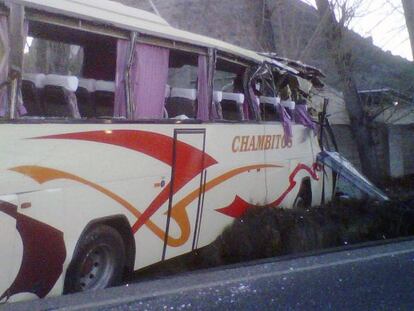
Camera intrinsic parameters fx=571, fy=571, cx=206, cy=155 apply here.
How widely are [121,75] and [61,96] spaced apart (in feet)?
2.21

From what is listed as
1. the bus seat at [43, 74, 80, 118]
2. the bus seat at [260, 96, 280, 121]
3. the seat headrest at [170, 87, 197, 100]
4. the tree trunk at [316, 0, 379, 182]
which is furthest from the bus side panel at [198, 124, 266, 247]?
the tree trunk at [316, 0, 379, 182]

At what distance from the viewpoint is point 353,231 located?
27.3 ft

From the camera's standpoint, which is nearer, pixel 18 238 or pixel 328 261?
pixel 328 261

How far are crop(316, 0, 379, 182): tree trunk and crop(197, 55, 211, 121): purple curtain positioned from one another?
A: 9.03 m

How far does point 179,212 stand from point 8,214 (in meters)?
2.67

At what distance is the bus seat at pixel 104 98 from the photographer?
6695mm

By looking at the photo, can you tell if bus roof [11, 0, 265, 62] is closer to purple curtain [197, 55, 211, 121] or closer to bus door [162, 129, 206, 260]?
purple curtain [197, 55, 211, 121]

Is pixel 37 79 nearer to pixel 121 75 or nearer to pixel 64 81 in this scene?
pixel 64 81

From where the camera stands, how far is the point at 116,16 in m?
6.11

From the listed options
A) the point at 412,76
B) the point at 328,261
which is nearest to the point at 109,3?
the point at 328,261

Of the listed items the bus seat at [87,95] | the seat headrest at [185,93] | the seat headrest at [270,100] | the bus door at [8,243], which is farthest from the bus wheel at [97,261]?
the seat headrest at [270,100]

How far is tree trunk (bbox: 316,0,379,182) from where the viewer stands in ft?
51.6

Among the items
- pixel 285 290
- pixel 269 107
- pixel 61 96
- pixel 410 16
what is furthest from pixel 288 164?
pixel 285 290

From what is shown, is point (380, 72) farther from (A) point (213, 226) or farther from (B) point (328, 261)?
(B) point (328, 261)
